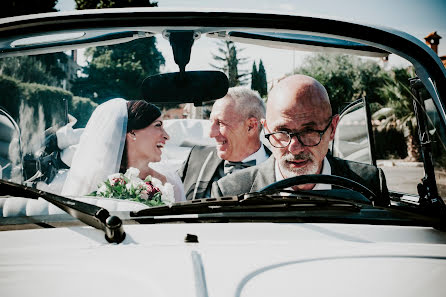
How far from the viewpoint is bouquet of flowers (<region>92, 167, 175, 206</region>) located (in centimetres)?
193

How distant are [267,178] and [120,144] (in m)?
0.77

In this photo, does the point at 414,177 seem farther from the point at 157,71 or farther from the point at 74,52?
the point at 74,52

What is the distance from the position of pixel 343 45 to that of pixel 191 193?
3.51 ft

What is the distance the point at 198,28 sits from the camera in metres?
1.95

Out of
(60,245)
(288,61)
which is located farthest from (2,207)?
(288,61)

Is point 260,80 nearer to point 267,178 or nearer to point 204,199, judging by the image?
point 267,178

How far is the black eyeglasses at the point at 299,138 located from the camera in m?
2.02

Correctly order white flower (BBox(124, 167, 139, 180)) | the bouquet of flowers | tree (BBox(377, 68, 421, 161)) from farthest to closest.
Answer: tree (BBox(377, 68, 421, 161)), white flower (BBox(124, 167, 139, 180)), the bouquet of flowers


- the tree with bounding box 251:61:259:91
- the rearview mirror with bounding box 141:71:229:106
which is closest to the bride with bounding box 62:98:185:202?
the rearview mirror with bounding box 141:71:229:106

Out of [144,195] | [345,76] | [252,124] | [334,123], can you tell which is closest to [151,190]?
[144,195]

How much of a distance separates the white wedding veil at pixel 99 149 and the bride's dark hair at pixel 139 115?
0.02 m

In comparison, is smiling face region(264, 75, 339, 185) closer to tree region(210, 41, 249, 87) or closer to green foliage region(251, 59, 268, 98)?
green foliage region(251, 59, 268, 98)

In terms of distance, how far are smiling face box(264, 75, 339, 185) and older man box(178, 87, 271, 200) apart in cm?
9

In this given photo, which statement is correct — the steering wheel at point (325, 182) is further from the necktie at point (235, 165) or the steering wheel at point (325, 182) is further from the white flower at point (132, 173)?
the white flower at point (132, 173)
